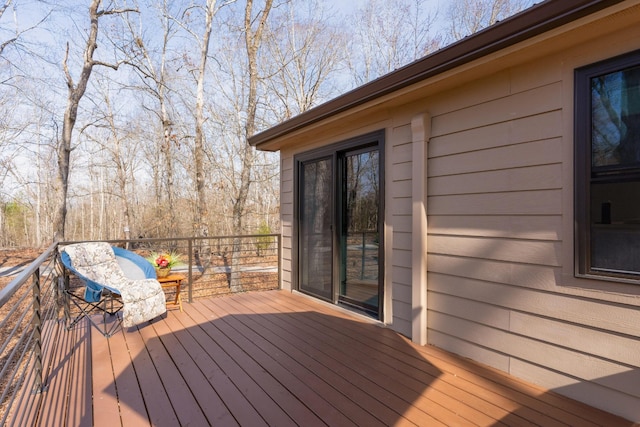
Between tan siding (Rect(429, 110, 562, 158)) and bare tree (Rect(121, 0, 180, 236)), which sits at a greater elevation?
bare tree (Rect(121, 0, 180, 236))

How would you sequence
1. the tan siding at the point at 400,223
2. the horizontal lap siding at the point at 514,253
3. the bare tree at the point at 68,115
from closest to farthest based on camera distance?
1. the horizontal lap siding at the point at 514,253
2. the tan siding at the point at 400,223
3. the bare tree at the point at 68,115

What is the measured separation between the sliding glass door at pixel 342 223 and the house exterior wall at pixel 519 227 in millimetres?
440

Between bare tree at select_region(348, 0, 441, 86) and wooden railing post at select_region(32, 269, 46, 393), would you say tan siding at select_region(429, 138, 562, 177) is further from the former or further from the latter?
bare tree at select_region(348, 0, 441, 86)

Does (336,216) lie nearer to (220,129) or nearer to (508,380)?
(508,380)

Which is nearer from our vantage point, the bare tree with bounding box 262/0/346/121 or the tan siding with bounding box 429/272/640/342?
the tan siding with bounding box 429/272/640/342

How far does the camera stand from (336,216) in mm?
3834

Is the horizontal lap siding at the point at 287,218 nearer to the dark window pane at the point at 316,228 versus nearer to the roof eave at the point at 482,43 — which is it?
the dark window pane at the point at 316,228

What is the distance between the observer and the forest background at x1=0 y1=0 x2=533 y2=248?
7344 millimetres

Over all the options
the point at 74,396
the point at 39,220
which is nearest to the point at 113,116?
the point at 39,220

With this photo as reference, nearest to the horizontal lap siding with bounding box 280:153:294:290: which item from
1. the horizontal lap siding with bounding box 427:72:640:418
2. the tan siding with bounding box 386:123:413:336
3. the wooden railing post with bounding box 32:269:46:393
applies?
the tan siding with bounding box 386:123:413:336

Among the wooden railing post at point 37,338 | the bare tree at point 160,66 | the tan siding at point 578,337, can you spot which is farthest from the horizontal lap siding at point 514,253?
the bare tree at point 160,66

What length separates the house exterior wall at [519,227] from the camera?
5.98 ft

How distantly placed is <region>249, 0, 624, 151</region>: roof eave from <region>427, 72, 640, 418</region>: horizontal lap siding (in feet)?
1.30

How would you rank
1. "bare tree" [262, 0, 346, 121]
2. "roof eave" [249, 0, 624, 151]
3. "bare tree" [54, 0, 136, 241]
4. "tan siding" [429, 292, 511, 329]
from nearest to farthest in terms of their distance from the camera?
"roof eave" [249, 0, 624, 151] < "tan siding" [429, 292, 511, 329] < "bare tree" [54, 0, 136, 241] < "bare tree" [262, 0, 346, 121]
